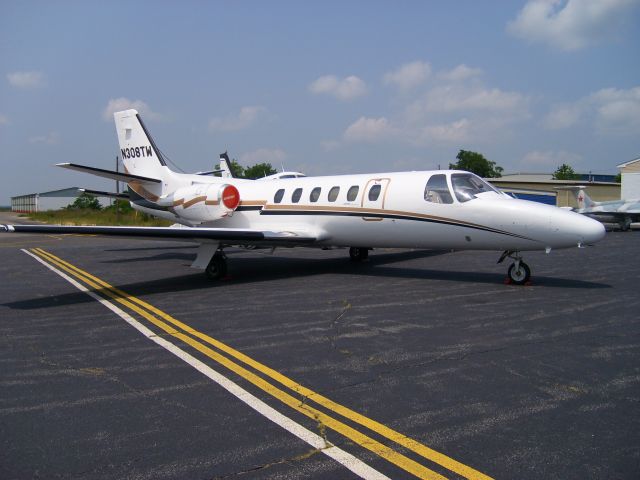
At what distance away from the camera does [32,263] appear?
57.2 ft

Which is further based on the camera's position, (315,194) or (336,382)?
(315,194)

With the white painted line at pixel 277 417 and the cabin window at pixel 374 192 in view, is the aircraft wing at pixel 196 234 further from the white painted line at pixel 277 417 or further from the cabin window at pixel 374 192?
the white painted line at pixel 277 417

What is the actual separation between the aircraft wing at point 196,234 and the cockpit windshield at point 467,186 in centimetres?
383

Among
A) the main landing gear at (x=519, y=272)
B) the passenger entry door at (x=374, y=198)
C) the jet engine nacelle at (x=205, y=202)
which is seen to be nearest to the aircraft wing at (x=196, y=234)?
the passenger entry door at (x=374, y=198)

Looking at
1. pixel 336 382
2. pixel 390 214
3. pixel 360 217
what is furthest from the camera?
pixel 360 217

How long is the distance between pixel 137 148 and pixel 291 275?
8813mm

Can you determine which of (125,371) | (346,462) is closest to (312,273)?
(125,371)

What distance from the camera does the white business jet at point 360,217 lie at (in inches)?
404

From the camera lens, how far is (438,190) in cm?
1152

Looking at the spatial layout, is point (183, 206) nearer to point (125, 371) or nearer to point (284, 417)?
point (125, 371)

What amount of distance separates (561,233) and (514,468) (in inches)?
291

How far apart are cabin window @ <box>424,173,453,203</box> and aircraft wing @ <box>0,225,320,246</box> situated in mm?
3213

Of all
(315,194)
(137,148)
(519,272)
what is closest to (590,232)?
(519,272)

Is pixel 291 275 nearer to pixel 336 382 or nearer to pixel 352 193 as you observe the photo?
pixel 352 193
